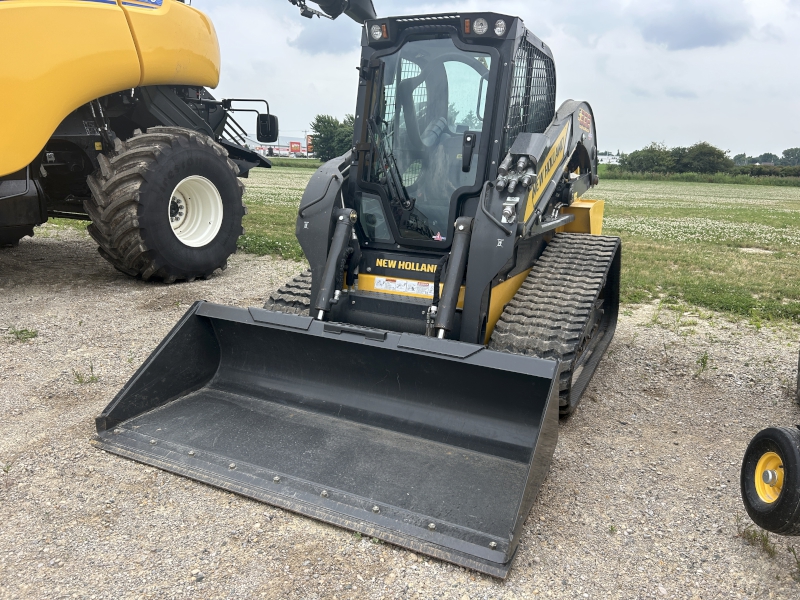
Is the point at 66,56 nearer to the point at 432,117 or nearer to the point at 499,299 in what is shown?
the point at 432,117

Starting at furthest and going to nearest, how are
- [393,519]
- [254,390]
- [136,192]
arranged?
[136,192] → [254,390] → [393,519]

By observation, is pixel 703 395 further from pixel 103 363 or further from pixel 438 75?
pixel 103 363

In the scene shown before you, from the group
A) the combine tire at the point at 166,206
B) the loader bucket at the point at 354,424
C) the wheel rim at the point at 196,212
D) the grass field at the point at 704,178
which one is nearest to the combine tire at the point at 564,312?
the loader bucket at the point at 354,424

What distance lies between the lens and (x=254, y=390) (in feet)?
13.0

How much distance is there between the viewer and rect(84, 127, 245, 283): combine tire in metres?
6.29

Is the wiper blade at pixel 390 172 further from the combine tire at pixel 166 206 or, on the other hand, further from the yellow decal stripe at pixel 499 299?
the combine tire at pixel 166 206

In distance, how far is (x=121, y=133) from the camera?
7.44 metres

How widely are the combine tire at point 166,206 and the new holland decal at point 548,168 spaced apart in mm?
3964

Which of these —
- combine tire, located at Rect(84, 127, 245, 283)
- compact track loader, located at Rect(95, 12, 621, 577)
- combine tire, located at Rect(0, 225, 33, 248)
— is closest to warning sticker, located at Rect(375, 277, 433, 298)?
compact track loader, located at Rect(95, 12, 621, 577)

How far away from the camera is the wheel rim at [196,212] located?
7121 millimetres

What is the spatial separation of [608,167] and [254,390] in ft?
183

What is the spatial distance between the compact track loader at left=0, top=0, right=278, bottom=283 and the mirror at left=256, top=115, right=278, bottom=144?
2.08 feet

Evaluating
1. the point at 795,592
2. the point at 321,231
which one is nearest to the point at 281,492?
the point at 321,231

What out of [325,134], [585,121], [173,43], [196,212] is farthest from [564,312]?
[325,134]
